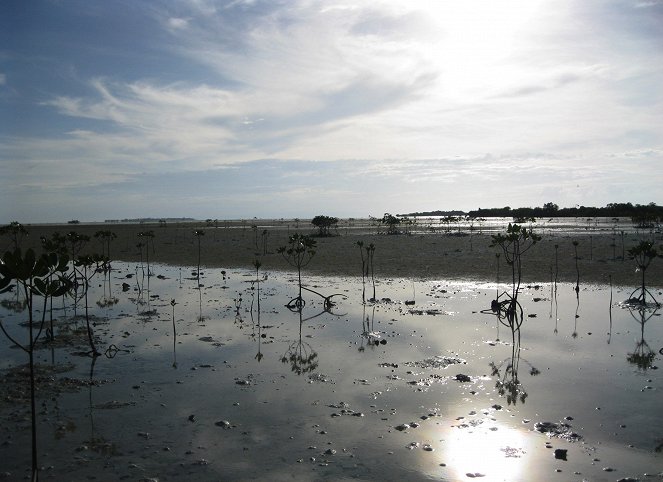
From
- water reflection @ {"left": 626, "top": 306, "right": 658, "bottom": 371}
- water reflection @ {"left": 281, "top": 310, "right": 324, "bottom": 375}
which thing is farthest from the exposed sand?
water reflection @ {"left": 281, "top": 310, "right": 324, "bottom": 375}

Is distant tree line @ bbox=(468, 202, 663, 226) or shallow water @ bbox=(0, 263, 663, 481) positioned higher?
distant tree line @ bbox=(468, 202, 663, 226)

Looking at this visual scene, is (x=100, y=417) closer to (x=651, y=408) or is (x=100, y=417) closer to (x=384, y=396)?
(x=384, y=396)

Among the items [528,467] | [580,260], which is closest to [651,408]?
[528,467]

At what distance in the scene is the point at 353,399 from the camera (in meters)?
8.36

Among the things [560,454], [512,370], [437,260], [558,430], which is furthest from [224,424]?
[437,260]

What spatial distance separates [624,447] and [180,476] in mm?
5714

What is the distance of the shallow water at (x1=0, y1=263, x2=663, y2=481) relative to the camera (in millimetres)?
6191

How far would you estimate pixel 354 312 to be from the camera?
1576cm

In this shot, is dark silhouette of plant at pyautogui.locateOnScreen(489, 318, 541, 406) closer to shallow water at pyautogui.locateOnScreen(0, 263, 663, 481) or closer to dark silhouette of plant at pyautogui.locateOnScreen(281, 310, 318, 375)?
shallow water at pyautogui.locateOnScreen(0, 263, 663, 481)

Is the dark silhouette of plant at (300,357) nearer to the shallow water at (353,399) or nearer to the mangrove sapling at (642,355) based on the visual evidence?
the shallow water at (353,399)

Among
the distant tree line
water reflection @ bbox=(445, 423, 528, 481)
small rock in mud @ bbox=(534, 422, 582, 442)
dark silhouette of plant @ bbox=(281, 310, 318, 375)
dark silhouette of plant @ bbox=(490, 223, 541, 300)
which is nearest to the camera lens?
water reflection @ bbox=(445, 423, 528, 481)

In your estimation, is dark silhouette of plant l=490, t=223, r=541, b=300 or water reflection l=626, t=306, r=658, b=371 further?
dark silhouette of plant l=490, t=223, r=541, b=300

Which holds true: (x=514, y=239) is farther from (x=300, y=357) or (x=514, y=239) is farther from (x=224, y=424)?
(x=224, y=424)

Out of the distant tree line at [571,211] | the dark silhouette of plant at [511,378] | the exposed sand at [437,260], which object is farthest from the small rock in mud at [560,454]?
the distant tree line at [571,211]
